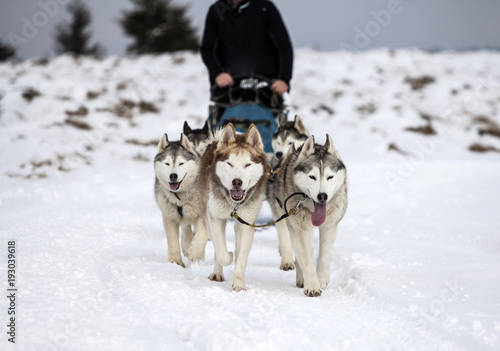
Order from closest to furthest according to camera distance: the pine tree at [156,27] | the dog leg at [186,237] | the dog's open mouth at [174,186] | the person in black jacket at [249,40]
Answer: the dog's open mouth at [174,186] → the dog leg at [186,237] → the person in black jacket at [249,40] → the pine tree at [156,27]

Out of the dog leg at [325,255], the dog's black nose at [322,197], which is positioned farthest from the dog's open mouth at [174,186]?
the dog's black nose at [322,197]

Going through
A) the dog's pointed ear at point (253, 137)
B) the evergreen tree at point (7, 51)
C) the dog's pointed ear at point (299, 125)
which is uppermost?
the evergreen tree at point (7, 51)

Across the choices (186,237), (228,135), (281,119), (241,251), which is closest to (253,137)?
(228,135)

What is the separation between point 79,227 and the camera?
16.7ft

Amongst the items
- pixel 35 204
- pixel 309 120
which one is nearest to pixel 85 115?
pixel 309 120

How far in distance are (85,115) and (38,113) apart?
4.22ft

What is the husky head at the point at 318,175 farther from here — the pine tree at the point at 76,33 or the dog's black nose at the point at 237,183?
the pine tree at the point at 76,33

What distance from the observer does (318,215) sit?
3221 millimetres

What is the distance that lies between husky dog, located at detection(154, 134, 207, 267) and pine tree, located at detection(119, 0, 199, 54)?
20.9 metres

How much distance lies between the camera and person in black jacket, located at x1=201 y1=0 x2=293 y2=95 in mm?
5141

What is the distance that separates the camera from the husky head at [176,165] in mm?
4023

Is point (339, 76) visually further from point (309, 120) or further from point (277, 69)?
point (277, 69)

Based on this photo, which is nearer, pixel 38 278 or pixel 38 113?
pixel 38 278

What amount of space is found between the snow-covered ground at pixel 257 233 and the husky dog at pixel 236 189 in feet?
0.91
